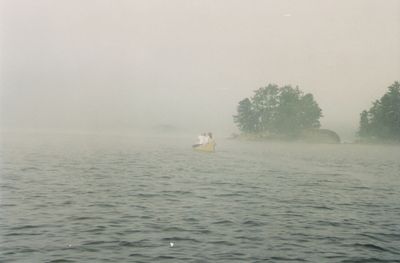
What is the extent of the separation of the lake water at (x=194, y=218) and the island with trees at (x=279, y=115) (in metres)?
32.6

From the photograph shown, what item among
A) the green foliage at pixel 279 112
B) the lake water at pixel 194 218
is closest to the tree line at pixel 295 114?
the green foliage at pixel 279 112

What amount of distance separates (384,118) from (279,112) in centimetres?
2165

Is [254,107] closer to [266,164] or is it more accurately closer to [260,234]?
[266,164]

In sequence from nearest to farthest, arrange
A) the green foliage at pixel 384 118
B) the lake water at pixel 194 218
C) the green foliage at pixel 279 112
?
the lake water at pixel 194 218, the green foliage at pixel 279 112, the green foliage at pixel 384 118

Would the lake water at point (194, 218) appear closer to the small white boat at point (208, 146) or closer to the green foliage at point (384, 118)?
the small white boat at point (208, 146)

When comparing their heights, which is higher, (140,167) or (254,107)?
(254,107)

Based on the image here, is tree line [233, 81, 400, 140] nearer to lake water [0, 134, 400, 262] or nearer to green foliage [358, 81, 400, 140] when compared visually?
green foliage [358, 81, 400, 140]

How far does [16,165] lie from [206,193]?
1572cm

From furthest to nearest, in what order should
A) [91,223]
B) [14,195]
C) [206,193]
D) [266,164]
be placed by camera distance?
[266,164] < [206,193] < [14,195] < [91,223]

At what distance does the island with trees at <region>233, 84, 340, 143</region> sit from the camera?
60.3 metres

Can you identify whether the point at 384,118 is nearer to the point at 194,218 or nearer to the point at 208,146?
the point at 208,146

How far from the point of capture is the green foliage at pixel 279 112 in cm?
6005

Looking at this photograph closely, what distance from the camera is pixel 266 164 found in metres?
34.4

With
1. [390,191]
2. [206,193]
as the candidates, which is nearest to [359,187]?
[390,191]
